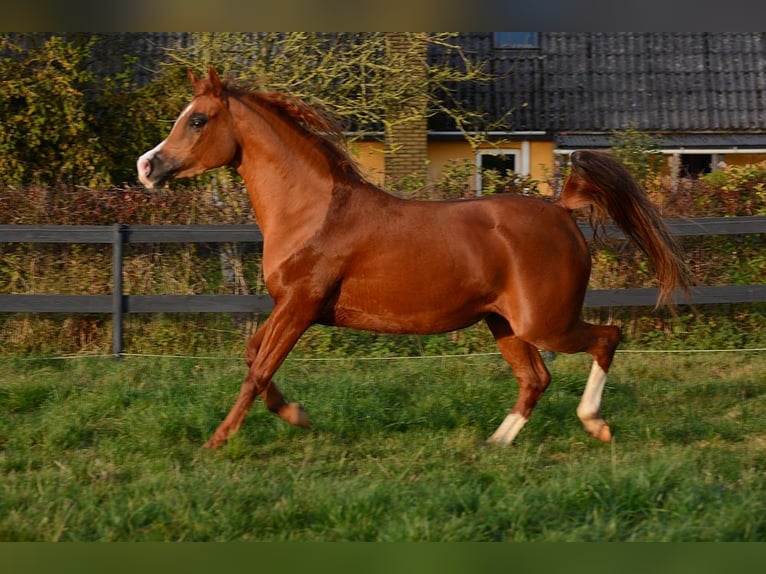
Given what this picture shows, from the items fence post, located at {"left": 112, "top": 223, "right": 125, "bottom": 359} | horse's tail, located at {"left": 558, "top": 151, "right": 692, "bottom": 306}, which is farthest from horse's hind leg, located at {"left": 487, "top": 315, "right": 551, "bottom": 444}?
fence post, located at {"left": 112, "top": 223, "right": 125, "bottom": 359}

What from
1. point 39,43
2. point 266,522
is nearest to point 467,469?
point 266,522

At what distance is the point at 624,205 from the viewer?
19.4 ft

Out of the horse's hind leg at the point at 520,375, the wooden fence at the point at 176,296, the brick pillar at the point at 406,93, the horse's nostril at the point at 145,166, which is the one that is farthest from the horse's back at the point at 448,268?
the brick pillar at the point at 406,93

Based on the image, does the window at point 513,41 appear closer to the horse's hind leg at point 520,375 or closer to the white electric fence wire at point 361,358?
the white electric fence wire at point 361,358

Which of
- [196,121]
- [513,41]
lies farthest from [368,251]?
[513,41]

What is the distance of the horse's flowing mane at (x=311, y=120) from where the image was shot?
5777mm

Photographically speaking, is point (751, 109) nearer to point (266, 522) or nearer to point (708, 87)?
point (708, 87)

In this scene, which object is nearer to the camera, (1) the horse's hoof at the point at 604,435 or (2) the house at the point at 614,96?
(1) the horse's hoof at the point at 604,435

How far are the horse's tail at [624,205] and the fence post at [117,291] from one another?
15.0 ft

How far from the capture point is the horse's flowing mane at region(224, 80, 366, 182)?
5777mm

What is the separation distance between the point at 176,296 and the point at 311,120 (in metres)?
3.29

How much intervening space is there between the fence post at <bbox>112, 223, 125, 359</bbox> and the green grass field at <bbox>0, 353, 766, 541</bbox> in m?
0.55

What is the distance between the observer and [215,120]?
5.63 metres

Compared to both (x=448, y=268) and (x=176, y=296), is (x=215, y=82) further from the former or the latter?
(x=176, y=296)
